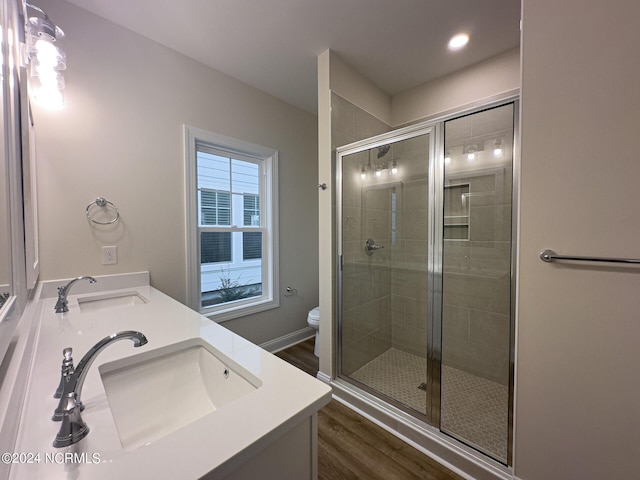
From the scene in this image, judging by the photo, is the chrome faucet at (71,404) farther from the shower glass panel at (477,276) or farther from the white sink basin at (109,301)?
the shower glass panel at (477,276)

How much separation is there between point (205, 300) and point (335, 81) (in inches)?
84.8

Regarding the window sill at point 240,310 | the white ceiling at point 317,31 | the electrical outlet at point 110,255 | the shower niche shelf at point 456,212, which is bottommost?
the window sill at point 240,310

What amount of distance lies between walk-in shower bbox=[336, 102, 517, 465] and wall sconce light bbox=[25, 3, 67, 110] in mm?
1656

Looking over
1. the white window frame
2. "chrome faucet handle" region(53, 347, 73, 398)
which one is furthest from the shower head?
"chrome faucet handle" region(53, 347, 73, 398)

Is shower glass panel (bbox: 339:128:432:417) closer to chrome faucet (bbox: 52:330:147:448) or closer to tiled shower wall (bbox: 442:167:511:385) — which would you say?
tiled shower wall (bbox: 442:167:511:385)

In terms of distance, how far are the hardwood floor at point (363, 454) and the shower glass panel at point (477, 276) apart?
0.25 m

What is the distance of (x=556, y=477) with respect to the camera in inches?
40.8

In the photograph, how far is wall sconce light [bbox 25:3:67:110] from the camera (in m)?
1.13

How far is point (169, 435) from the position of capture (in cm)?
51

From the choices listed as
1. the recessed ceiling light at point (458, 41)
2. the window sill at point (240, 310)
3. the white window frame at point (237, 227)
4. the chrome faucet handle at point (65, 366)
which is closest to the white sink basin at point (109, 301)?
the white window frame at point (237, 227)

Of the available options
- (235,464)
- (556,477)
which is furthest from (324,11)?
(556,477)

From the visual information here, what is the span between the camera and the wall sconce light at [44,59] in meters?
1.13

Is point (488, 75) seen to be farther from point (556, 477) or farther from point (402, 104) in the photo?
point (556, 477)

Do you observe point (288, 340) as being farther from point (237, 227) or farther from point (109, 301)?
point (109, 301)
